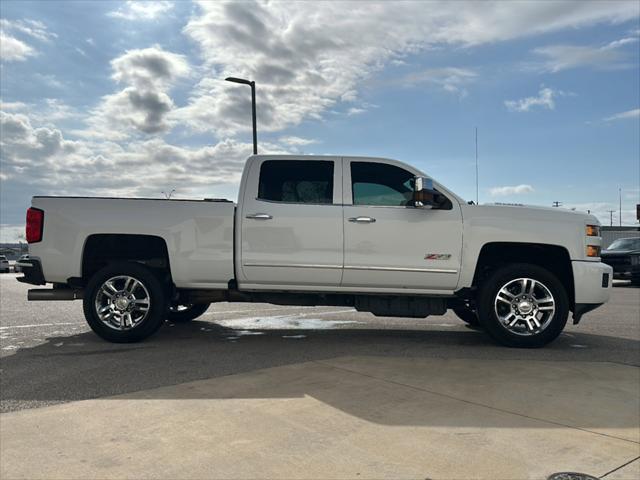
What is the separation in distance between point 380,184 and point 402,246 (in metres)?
0.80

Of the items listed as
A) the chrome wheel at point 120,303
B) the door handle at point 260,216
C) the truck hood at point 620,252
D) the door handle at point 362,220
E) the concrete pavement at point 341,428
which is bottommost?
the concrete pavement at point 341,428

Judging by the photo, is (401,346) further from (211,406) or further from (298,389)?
(211,406)

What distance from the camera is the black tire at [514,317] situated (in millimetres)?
6004

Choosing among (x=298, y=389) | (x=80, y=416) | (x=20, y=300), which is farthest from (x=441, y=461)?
(x=20, y=300)

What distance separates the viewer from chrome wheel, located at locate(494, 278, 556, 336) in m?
6.04

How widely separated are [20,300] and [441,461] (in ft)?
38.3

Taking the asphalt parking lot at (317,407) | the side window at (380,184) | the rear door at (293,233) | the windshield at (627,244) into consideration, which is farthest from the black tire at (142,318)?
the windshield at (627,244)

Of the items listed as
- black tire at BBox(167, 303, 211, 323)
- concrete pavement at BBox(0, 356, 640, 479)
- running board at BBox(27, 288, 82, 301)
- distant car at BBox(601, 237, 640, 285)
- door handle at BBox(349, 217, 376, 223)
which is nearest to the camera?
concrete pavement at BBox(0, 356, 640, 479)

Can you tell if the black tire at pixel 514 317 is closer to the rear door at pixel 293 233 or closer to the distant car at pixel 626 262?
the rear door at pixel 293 233

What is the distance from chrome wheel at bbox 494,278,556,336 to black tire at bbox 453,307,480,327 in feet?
3.19

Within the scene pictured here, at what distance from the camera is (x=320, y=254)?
6.03 meters

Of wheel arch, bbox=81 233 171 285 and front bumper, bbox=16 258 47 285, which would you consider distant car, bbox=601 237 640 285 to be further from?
front bumper, bbox=16 258 47 285

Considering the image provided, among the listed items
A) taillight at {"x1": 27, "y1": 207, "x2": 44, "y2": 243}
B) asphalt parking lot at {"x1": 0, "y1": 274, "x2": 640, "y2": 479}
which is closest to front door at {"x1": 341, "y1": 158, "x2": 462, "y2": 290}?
asphalt parking lot at {"x1": 0, "y1": 274, "x2": 640, "y2": 479}

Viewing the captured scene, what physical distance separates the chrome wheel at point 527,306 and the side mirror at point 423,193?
1300mm
